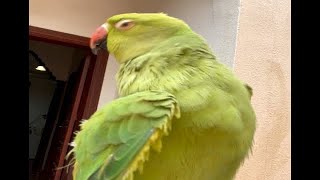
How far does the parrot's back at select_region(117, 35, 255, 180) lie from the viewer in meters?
0.54

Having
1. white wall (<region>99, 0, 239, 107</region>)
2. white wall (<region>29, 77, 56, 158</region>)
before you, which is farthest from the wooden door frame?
white wall (<region>29, 77, 56, 158</region>)

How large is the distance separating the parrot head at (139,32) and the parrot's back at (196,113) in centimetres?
3

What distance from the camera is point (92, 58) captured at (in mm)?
1972

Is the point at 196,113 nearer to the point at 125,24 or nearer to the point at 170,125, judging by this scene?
the point at 170,125

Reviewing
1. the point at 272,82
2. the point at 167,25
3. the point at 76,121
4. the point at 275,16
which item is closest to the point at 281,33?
the point at 275,16

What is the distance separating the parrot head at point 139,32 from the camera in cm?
69

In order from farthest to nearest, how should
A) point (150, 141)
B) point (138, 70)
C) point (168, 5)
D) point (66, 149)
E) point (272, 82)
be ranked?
point (66, 149)
point (168, 5)
point (272, 82)
point (138, 70)
point (150, 141)

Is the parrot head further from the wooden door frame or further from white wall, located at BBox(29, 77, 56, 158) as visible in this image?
white wall, located at BBox(29, 77, 56, 158)

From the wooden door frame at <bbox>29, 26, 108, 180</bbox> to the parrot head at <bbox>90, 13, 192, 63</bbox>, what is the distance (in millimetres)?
1119

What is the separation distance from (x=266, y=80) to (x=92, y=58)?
100 cm

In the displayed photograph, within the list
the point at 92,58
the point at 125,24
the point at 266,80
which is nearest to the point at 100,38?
the point at 125,24
